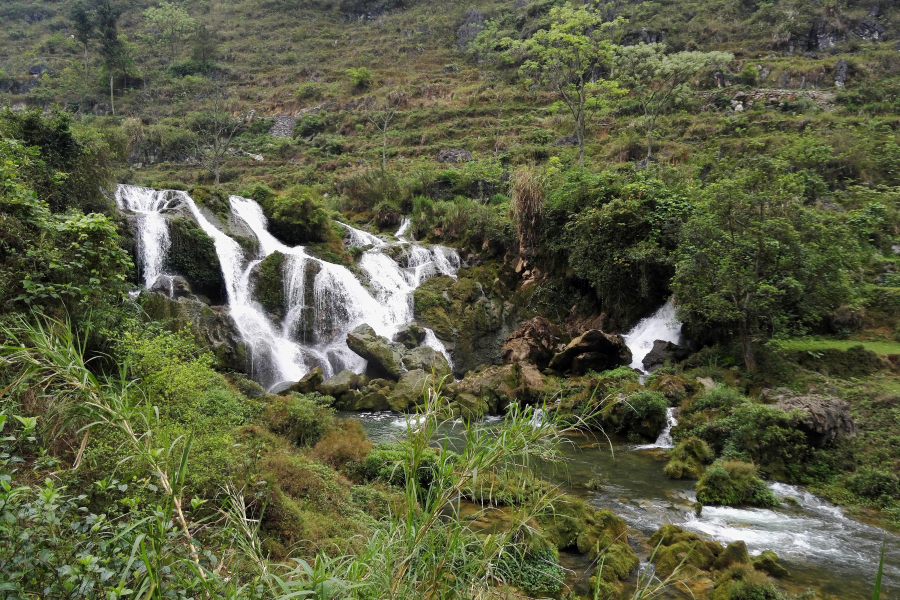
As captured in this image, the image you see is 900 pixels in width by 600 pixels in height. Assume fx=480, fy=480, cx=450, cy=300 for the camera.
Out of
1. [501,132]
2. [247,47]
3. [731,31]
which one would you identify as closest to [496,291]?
[501,132]

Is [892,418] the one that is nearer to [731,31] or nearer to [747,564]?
[747,564]

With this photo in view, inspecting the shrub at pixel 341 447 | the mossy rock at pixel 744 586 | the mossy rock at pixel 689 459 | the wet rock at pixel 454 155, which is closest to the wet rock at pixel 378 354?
the shrub at pixel 341 447

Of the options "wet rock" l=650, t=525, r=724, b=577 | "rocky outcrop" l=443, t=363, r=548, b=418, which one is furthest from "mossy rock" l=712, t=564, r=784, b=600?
"rocky outcrop" l=443, t=363, r=548, b=418

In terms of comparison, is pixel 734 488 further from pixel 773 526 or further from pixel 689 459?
pixel 689 459

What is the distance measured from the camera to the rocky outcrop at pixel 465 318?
20.9 metres

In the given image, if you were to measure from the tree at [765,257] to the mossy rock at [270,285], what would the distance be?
15536 millimetres

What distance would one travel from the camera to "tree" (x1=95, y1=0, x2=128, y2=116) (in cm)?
5253

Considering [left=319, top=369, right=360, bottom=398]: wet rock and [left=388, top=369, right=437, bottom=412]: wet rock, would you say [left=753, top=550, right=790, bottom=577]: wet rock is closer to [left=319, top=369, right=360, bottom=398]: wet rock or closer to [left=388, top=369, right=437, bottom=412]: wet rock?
[left=388, top=369, right=437, bottom=412]: wet rock

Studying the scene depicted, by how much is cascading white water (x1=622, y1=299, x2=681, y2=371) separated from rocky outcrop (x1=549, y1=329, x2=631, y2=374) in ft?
2.10

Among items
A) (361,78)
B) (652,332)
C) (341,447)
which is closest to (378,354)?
(341,447)

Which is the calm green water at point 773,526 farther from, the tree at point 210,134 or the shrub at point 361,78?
the shrub at point 361,78

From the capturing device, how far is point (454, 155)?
42.8 metres

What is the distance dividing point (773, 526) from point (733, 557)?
229 cm

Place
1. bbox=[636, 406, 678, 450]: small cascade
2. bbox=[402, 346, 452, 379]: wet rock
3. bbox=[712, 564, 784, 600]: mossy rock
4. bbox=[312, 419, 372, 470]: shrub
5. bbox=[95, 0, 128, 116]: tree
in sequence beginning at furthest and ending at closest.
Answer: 1. bbox=[95, 0, 128, 116]: tree
2. bbox=[402, 346, 452, 379]: wet rock
3. bbox=[636, 406, 678, 450]: small cascade
4. bbox=[312, 419, 372, 470]: shrub
5. bbox=[712, 564, 784, 600]: mossy rock
